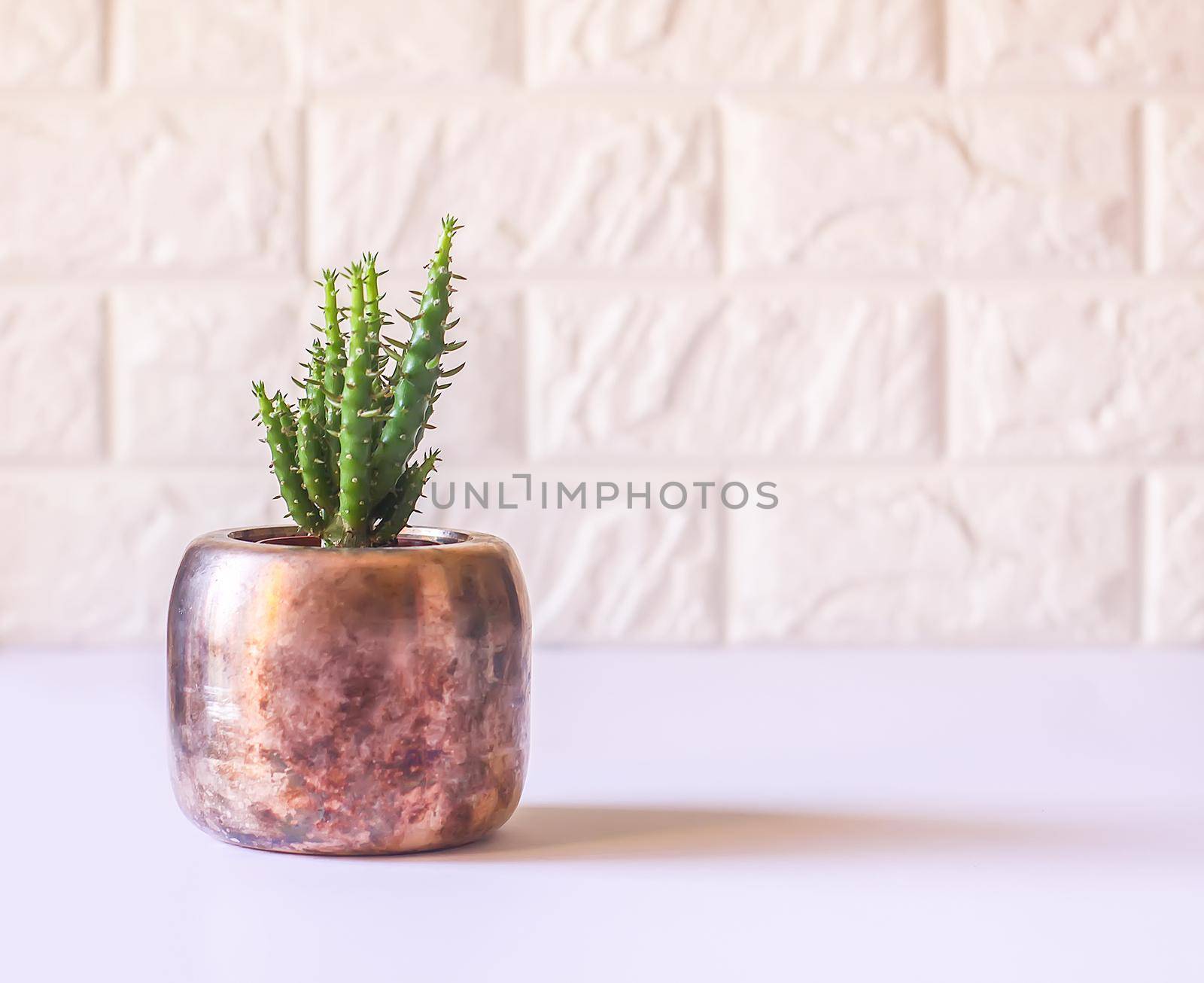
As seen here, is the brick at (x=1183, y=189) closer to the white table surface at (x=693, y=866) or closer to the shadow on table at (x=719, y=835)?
the white table surface at (x=693, y=866)

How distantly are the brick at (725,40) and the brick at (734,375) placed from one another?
16cm

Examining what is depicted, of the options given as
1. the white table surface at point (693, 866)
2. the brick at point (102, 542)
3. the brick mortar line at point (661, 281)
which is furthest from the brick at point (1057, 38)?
the brick at point (102, 542)

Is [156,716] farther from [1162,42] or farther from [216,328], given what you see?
[1162,42]

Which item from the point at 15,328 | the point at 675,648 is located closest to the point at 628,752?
the point at 675,648

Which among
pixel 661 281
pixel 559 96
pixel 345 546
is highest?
pixel 559 96

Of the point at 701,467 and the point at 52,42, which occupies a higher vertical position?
the point at 52,42

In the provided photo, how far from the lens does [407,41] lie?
3.30 feet

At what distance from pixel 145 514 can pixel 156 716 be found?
288 millimetres

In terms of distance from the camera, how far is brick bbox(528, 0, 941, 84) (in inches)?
39.7

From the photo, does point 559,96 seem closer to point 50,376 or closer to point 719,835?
point 50,376

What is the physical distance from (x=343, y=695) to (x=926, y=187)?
706mm

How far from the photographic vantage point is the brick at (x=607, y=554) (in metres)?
1.03

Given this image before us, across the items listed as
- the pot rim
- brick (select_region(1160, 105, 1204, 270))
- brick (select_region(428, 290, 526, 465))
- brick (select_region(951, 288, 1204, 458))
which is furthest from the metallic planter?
brick (select_region(1160, 105, 1204, 270))

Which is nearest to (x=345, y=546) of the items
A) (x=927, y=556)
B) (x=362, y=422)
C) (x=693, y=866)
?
(x=362, y=422)
